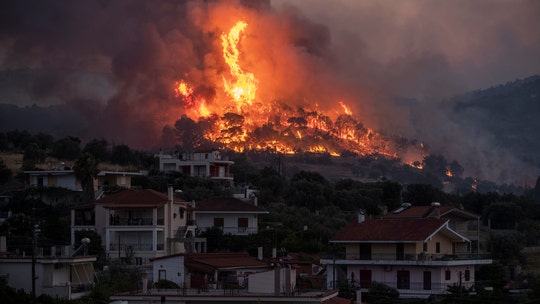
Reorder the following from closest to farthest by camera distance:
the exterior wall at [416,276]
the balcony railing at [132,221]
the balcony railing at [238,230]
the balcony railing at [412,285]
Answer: the balcony railing at [412,285] → the exterior wall at [416,276] → the balcony railing at [132,221] → the balcony railing at [238,230]

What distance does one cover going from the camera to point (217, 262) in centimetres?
Answer: 5938

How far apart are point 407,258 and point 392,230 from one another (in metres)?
2.98

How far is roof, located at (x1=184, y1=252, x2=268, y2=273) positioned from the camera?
57731mm

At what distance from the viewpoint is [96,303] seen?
4997 centimetres

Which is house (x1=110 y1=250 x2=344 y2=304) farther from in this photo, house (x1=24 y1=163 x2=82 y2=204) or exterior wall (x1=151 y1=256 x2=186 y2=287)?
house (x1=24 y1=163 x2=82 y2=204)

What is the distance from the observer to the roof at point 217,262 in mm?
57731

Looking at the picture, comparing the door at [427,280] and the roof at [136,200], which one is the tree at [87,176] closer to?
the roof at [136,200]

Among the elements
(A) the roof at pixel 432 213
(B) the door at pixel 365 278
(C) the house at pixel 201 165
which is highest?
(C) the house at pixel 201 165

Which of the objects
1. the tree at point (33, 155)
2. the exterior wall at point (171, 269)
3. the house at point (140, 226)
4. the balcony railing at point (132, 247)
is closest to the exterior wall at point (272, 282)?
the exterior wall at point (171, 269)

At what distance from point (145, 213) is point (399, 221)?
56.9ft

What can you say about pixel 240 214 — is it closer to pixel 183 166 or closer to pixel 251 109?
pixel 183 166

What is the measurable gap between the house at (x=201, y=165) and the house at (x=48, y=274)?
55.5 meters

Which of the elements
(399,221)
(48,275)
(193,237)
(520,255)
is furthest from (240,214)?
(48,275)

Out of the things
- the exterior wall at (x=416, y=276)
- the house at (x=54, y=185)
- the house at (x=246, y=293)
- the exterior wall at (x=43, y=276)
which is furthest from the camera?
the house at (x=54, y=185)
